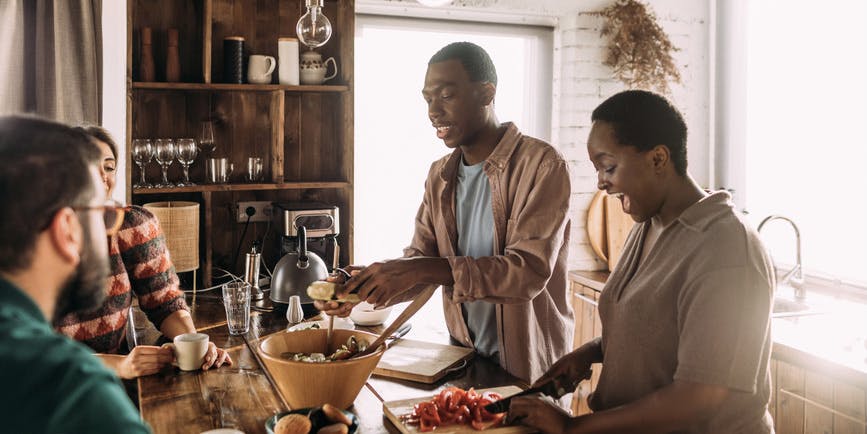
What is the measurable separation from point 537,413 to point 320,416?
1.34 feet

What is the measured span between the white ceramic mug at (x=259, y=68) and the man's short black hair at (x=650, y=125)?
7.10ft

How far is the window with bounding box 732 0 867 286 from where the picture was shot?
3330 mm

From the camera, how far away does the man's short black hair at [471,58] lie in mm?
2047

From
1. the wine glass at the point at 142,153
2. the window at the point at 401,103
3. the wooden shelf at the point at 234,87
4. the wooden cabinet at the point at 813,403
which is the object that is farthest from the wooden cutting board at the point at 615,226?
the wine glass at the point at 142,153

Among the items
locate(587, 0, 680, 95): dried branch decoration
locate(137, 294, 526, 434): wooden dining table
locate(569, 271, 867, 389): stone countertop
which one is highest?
locate(587, 0, 680, 95): dried branch decoration

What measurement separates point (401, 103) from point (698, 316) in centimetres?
273

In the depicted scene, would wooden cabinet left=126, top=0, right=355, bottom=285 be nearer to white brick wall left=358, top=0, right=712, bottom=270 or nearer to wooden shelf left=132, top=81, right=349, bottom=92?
wooden shelf left=132, top=81, right=349, bottom=92

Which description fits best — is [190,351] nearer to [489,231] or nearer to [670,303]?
[489,231]

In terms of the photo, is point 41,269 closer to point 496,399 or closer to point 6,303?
point 6,303

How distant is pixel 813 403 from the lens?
2.32 meters

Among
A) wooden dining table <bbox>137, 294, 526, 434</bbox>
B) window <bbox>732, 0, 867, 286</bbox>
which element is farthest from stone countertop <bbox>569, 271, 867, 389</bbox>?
wooden dining table <bbox>137, 294, 526, 434</bbox>

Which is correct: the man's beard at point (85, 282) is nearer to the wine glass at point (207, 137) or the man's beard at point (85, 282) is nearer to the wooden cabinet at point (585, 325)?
the wine glass at point (207, 137)

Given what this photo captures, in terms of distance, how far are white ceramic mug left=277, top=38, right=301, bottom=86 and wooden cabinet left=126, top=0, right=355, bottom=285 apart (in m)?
0.05

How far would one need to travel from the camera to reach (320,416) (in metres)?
1.33
